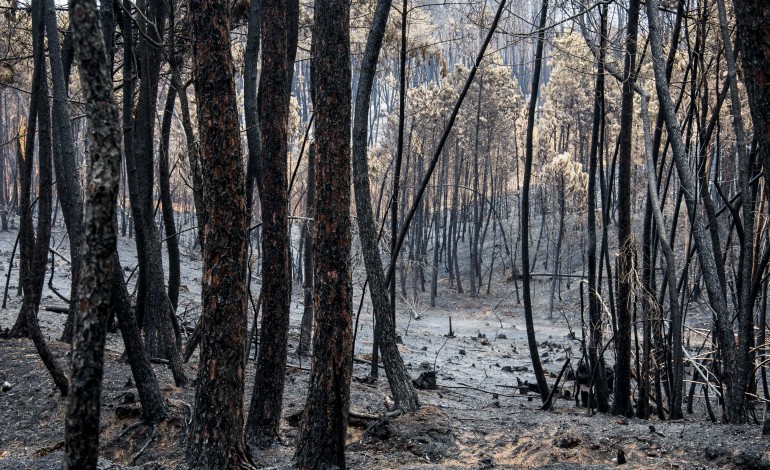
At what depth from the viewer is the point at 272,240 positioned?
5824 mm

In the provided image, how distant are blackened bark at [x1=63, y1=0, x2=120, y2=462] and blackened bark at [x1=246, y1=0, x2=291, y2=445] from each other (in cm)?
325

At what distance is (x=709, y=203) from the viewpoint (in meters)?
7.11

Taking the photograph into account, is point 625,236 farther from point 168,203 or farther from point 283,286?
point 168,203

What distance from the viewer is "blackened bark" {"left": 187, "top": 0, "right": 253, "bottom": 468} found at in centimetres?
426

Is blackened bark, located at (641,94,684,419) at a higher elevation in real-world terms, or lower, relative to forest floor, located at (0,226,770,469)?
higher

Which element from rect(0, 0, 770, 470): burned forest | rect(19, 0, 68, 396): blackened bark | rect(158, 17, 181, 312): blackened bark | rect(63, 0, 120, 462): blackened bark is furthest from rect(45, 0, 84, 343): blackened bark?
rect(63, 0, 120, 462): blackened bark

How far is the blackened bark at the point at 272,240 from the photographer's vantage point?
19.0ft

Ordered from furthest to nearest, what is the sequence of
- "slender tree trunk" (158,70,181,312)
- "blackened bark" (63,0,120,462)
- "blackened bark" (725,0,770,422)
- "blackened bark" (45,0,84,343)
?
"slender tree trunk" (158,70,181,312), "blackened bark" (45,0,84,343), "blackened bark" (725,0,770,422), "blackened bark" (63,0,120,462)

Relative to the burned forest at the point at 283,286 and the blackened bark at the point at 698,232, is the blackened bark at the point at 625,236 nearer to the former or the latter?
the burned forest at the point at 283,286

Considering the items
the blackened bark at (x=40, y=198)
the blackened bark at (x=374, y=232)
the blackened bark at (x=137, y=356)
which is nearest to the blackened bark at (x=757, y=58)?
the blackened bark at (x=374, y=232)

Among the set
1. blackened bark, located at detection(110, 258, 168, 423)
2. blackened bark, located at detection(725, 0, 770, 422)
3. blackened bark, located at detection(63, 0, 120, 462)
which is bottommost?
blackened bark, located at detection(110, 258, 168, 423)

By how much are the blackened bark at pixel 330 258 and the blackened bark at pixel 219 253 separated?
0.53 metres

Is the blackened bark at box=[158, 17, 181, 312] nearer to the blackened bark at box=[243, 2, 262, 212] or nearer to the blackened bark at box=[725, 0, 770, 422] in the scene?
the blackened bark at box=[243, 2, 262, 212]

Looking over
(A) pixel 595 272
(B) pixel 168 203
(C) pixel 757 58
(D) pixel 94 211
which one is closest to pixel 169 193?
(B) pixel 168 203
